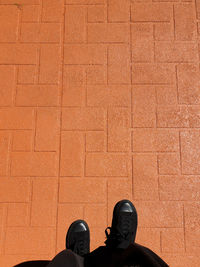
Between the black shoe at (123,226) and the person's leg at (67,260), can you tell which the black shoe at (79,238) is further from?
the person's leg at (67,260)

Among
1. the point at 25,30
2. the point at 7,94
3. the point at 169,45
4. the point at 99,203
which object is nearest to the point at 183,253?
the point at 99,203

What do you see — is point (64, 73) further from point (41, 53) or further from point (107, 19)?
point (107, 19)

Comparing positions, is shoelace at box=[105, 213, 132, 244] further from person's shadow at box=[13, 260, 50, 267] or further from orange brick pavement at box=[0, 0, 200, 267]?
Answer: person's shadow at box=[13, 260, 50, 267]

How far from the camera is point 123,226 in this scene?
2.06m

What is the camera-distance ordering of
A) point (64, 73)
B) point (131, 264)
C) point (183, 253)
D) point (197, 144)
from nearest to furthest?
point (131, 264), point (183, 253), point (197, 144), point (64, 73)

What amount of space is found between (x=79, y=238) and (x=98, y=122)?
31.4 inches

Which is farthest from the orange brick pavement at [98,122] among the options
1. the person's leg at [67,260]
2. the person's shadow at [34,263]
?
the person's leg at [67,260]

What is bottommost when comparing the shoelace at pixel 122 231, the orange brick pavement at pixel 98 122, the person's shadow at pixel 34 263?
the person's shadow at pixel 34 263

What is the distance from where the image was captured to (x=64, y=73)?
2496 millimetres

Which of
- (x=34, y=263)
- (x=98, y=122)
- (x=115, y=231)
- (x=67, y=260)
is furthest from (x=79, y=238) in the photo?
(x=98, y=122)

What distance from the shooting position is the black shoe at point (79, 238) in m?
2.02

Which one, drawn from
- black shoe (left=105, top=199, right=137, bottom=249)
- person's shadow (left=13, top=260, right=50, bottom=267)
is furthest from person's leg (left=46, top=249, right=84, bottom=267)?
person's shadow (left=13, top=260, right=50, bottom=267)

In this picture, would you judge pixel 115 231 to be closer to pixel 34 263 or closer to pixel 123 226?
pixel 123 226

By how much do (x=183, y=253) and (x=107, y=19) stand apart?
1.76 metres
